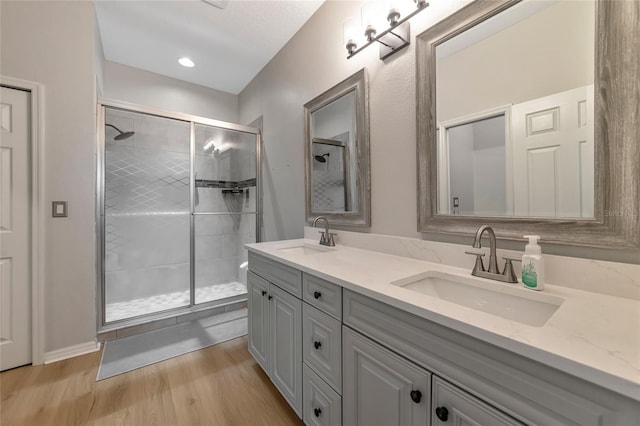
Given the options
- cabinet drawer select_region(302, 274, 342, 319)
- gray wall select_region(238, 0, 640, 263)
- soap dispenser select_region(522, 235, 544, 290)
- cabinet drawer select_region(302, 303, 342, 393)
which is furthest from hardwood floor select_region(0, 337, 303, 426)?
soap dispenser select_region(522, 235, 544, 290)

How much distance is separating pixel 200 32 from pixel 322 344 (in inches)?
105

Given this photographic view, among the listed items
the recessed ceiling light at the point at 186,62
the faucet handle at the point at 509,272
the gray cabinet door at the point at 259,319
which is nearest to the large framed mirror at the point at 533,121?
the faucet handle at the point at 509,272

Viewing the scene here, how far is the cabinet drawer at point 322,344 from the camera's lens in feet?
3.26

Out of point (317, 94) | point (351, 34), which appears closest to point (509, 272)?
point (351, 34)

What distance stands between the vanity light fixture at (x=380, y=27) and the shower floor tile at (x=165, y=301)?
105 inches

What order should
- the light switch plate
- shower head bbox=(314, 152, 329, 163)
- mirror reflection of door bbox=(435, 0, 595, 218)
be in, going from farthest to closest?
shower head bbox=(314, 152, 329, 163), the light switch plate, mirror reflection of door bbox=(435, 0, 595, 218)

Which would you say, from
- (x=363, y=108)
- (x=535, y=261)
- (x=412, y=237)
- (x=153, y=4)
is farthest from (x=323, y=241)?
(x=153, y=4)

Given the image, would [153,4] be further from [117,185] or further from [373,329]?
[373,329]

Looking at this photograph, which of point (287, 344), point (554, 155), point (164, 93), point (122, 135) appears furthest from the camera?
point (164, 93)

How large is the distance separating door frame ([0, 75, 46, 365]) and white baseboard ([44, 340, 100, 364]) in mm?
39

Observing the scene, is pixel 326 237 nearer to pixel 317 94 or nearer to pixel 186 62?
pixel 317 94

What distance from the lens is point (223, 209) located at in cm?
309

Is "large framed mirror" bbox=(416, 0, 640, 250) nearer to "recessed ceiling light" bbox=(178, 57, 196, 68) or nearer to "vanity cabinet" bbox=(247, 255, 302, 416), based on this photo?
"vanity cabinet" bbox=(247, 255, 302, 416)

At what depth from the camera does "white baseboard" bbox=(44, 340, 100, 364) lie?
1.77 meters
